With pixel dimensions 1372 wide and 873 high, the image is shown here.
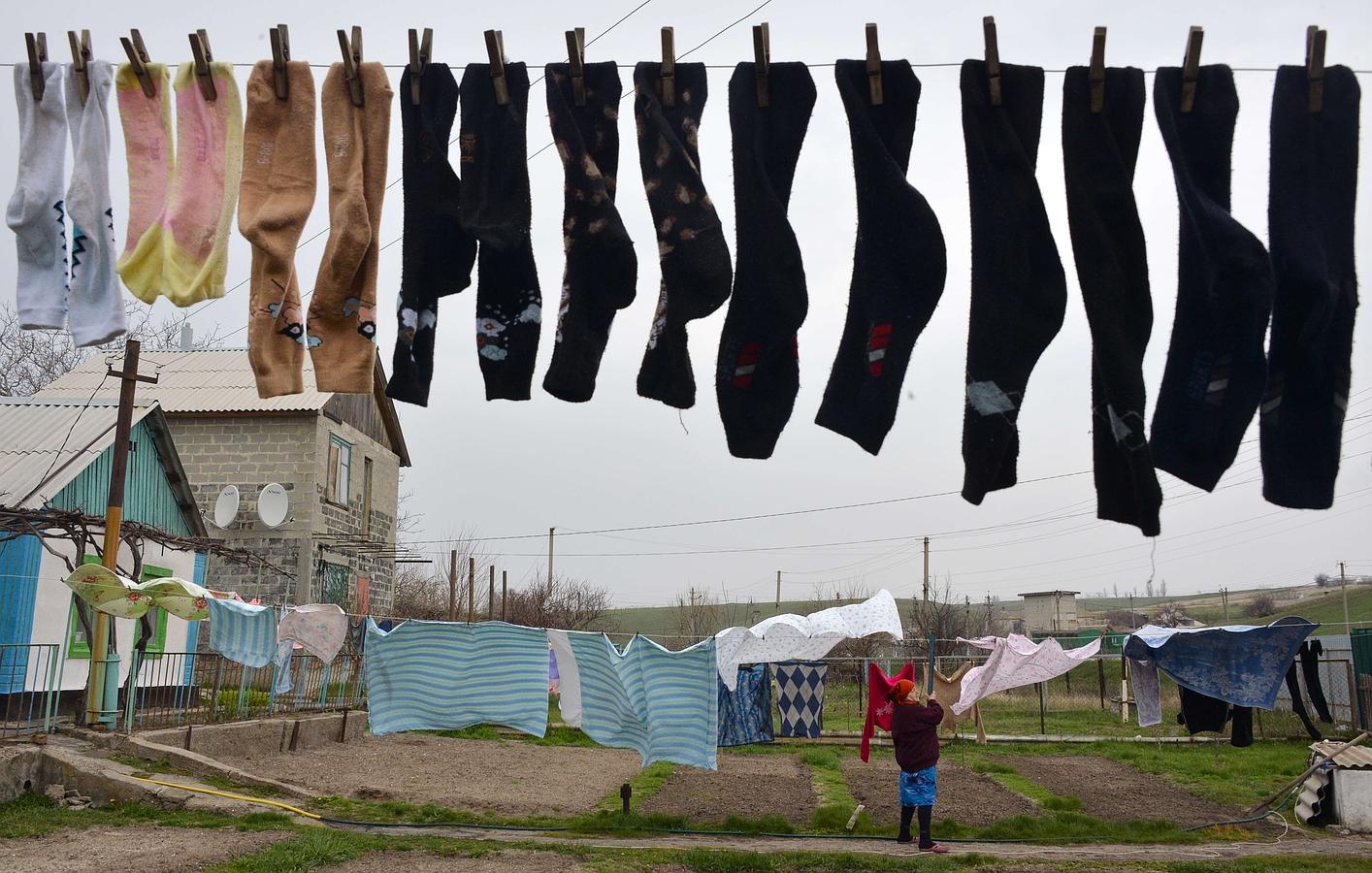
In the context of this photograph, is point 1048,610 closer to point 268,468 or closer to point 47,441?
point 268,468

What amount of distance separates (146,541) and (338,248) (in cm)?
1380

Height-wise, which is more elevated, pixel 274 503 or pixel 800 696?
pixel 274 503

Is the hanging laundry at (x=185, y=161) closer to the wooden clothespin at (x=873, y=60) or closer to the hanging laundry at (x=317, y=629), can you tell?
the wooden clothespin at (x=873, y=60)

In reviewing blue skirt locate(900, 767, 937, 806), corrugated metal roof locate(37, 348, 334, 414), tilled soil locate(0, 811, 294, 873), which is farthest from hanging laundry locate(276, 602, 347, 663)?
corrugated metal roof locate(37, 348, 334, 414)

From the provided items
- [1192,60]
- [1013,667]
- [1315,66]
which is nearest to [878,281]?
[1192,60]

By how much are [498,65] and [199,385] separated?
2086 cm

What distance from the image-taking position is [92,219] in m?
4.75

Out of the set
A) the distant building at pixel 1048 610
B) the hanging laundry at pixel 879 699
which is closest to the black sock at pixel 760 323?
the hanging laundry at pixel 879 699

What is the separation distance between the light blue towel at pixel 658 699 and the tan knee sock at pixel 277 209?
18.9 ft

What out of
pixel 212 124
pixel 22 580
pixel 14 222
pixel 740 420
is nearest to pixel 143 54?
pixel 212 124

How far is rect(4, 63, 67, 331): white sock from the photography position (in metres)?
4.67

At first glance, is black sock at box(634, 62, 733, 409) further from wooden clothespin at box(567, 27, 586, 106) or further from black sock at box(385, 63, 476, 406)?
black sock at box(385, 63, 476, 406)

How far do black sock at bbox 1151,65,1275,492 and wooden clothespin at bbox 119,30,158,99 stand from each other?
168 inches

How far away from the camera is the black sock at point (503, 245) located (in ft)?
15.2
